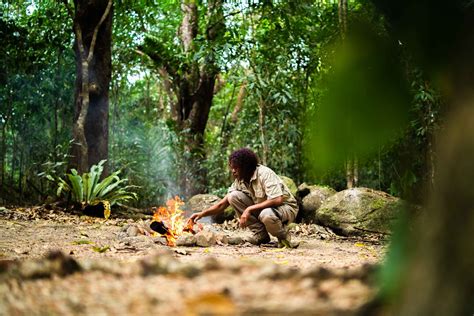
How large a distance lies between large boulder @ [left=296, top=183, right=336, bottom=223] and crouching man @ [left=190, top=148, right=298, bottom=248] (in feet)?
8.01

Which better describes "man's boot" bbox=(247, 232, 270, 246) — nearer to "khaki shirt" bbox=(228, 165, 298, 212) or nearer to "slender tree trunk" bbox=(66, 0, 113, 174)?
"khaki shirt" bbox=(228, 165, 298, 212)

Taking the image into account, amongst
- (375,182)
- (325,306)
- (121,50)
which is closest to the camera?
(325,306)

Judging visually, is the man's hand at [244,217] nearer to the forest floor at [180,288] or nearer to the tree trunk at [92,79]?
the forest floor at [180,288]

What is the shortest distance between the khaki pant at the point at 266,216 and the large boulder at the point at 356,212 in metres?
1.43

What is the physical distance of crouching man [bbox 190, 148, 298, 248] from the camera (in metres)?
4.73

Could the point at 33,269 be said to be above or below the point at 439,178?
below

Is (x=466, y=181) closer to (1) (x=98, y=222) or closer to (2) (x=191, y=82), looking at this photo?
(1) (x=98, y=222)

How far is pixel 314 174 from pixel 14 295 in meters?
0.50

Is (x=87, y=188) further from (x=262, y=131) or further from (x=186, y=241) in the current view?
(x=186, y=241)

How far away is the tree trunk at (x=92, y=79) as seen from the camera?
846cm

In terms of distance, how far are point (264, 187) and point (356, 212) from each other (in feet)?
6.17

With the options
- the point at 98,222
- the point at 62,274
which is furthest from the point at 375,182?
the point at 62,274

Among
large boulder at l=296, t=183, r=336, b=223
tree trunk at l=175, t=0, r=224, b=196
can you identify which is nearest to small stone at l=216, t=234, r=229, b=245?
large boulder at l=296, t=183, r=336, b=223

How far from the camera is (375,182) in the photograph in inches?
443
